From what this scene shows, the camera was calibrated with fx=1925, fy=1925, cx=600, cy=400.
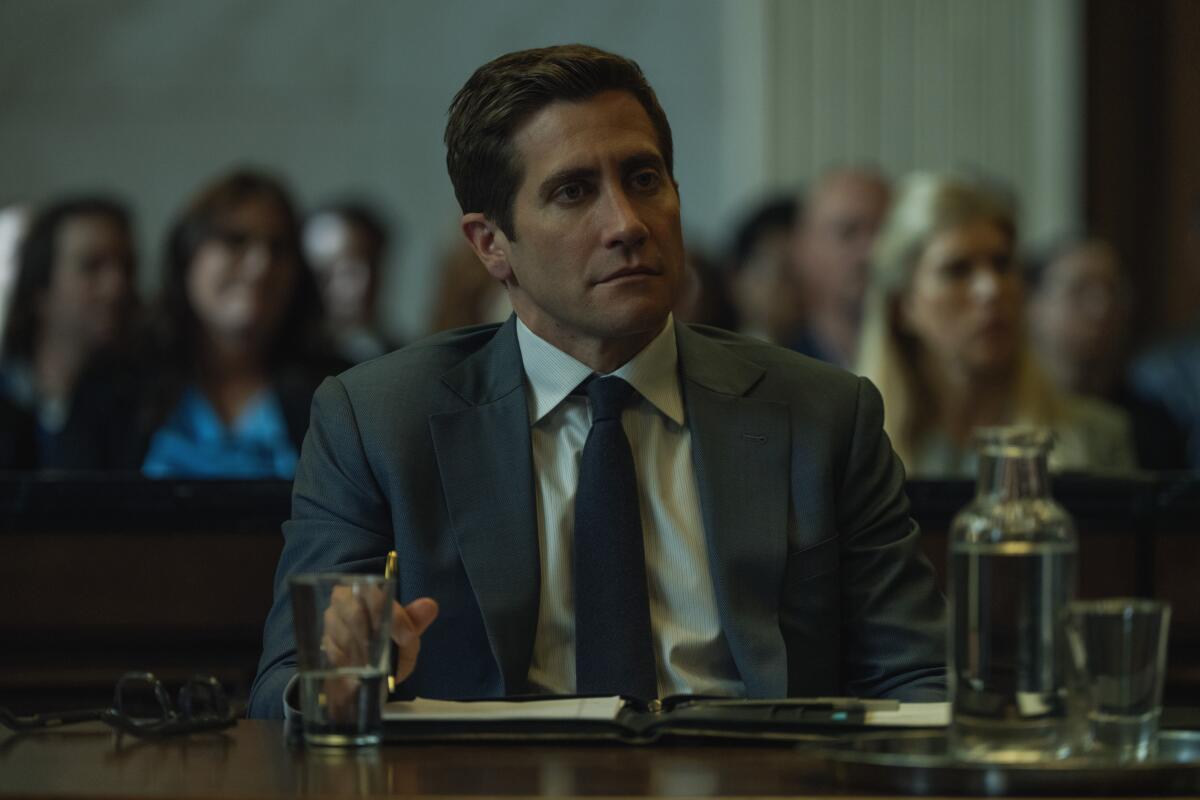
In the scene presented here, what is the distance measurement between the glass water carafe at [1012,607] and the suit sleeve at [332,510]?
2.71ft

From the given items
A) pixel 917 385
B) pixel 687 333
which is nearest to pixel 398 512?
pixel 687 333

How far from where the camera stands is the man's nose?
2.11 metres

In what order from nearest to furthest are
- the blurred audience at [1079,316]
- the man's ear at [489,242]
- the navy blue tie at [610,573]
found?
the navy blue tie at [610,573] < the man's ear at [489,242] < the blurred audience at [1079,316]

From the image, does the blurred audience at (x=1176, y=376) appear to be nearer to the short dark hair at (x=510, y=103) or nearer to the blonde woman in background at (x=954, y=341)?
the blonde woman in background at (x=954, y=341)

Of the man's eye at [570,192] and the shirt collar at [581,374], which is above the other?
the man's eye at [570,192]

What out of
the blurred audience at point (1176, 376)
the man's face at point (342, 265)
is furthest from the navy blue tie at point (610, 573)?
the blurred audience at point (1176, 376)

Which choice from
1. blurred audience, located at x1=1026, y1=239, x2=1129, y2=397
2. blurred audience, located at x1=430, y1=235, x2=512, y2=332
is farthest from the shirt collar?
blurred audience, located at x1=1026, y1=239, x2=1129, y2=397

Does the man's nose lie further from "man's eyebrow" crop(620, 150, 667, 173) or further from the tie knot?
the tie knot

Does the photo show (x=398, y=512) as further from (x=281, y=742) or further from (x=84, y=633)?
(x=84, y=633)

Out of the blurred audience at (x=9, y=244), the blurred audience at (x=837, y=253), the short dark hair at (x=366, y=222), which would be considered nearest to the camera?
the blurred audience at (x=9, y=244)

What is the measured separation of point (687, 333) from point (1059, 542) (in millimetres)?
925

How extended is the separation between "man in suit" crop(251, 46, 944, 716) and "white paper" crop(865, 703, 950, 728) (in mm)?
355

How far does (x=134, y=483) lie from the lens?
2736 mm

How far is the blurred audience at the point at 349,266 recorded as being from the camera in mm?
5730
